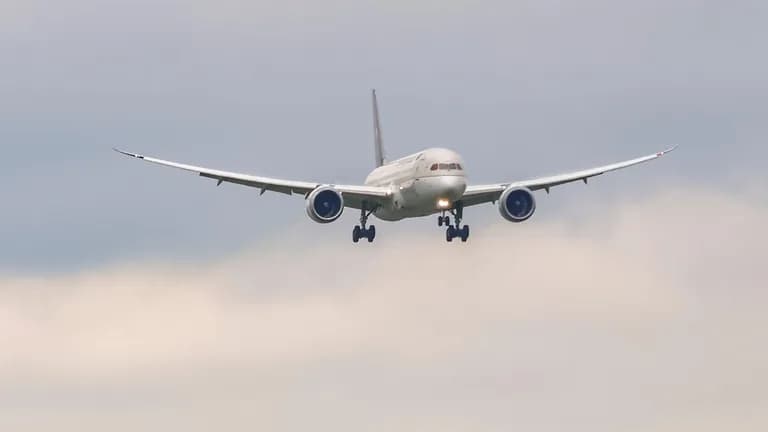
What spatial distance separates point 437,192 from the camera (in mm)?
199875

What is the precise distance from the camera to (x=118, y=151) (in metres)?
194

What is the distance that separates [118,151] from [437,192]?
23027 millimetres
